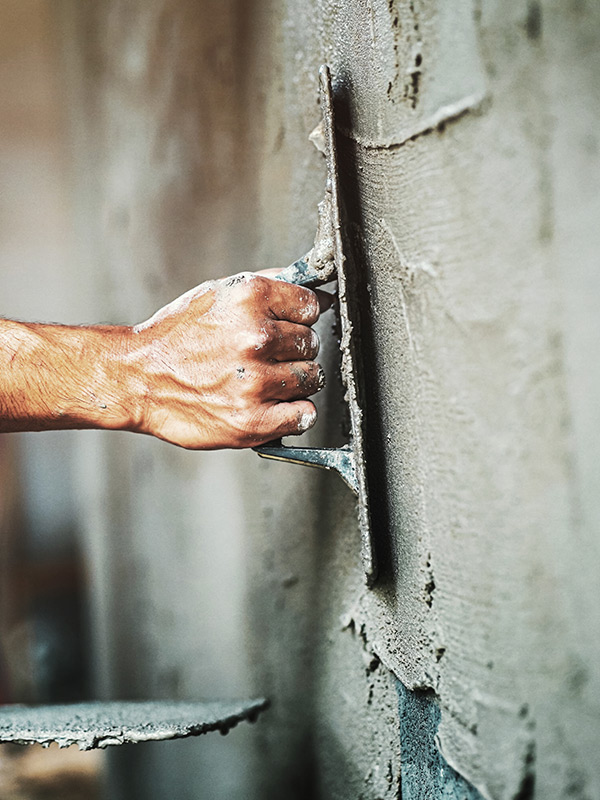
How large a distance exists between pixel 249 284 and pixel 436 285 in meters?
0.27

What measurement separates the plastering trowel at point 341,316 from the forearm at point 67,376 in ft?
0.85

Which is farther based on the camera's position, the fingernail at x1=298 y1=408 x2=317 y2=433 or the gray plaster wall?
the fingernail at x1=298 y1=408 x2=317 y2=433

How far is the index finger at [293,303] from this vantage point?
0.87 m

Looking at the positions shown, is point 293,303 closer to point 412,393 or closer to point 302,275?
point 302,275

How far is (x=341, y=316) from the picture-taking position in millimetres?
827

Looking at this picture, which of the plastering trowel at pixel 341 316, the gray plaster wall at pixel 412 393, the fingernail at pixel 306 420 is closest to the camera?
the gray plaster wall at pixel 412 393

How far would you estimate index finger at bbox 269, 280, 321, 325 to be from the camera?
0.87 m

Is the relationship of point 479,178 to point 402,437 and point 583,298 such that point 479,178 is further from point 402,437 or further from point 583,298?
point 402,437

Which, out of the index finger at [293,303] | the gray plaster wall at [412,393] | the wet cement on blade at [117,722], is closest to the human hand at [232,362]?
the index finger at [293,303]

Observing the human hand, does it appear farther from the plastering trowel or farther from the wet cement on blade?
the wet cement on blade

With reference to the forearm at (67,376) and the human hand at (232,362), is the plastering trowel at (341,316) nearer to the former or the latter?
the human hand at (232,362)

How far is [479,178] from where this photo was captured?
600 mm

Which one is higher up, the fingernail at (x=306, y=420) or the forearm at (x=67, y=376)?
the forearm at (x=67, y=376)

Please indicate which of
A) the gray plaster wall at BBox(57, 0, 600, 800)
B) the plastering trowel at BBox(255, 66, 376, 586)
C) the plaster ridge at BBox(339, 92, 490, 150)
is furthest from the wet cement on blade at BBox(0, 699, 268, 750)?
the plaster ridge at BBox(339, 92, 490, 150)
